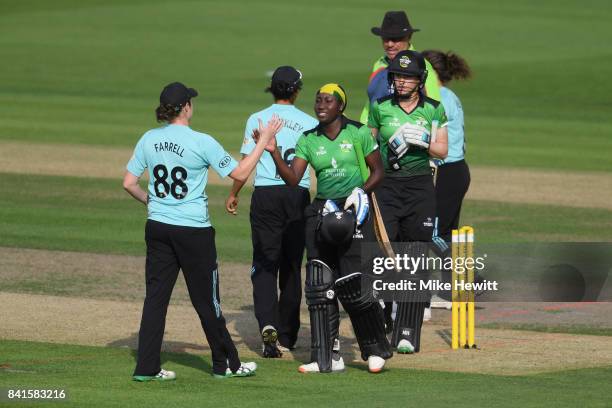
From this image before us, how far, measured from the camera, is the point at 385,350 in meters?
10.2

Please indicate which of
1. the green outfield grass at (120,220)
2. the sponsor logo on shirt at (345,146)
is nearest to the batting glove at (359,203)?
the sponsor logo on shirt at (345,146)

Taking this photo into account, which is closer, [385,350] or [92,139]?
[385,350]

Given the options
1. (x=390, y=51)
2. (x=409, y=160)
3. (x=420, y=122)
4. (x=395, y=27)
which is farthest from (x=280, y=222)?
(x=395, y=27)

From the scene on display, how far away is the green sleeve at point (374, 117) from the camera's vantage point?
36.8 ft

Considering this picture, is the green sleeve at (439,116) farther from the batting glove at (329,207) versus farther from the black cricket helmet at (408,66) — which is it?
the batting glove at (329,207)

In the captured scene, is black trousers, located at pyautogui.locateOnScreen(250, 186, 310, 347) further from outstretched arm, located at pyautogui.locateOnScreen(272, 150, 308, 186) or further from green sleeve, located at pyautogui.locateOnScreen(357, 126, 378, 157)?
green sleeve, located at pyautogui.locateOnScreen(357, 126, 378, 157)

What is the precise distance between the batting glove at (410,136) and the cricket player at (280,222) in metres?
0.67

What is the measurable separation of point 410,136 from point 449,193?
2.83 metres

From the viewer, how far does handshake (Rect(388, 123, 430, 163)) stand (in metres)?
11.0

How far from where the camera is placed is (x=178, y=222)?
9758 millimetres

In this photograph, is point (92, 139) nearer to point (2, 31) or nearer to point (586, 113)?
point (586, 113)

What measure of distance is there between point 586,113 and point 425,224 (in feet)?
77.0

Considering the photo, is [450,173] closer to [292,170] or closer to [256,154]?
[292,170]

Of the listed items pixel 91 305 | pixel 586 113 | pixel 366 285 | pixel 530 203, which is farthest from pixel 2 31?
pixel 366 285
